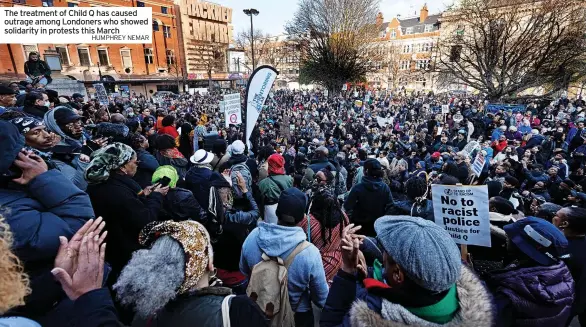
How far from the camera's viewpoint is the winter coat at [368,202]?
383 centimetres

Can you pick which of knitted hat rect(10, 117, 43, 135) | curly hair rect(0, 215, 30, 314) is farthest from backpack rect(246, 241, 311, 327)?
knitted hat rect(10, 117, 43, 135)

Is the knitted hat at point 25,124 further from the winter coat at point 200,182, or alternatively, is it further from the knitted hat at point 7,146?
the winter coat at point 200,182

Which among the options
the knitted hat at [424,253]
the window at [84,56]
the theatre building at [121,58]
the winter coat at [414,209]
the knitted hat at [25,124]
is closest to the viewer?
the knitted hat at [424,253]

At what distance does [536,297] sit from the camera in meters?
1.65

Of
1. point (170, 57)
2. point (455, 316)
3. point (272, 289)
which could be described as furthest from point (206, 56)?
point (455, 316)

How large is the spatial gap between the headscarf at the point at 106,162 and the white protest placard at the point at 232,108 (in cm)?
656

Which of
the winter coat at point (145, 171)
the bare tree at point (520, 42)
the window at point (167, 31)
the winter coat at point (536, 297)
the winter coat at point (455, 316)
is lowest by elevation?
the winter coat at point (536, 297)

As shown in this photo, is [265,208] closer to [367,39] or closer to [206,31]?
[367,39]

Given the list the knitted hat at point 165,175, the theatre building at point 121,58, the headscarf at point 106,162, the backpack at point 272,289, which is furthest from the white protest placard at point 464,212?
the theatre building at point 121,58

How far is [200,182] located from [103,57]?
155 feet

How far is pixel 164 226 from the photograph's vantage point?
4.65 ft

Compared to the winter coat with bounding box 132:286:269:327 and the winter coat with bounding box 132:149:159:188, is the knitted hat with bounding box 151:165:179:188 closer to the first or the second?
the winter coat with bounding box 132:149:159:188

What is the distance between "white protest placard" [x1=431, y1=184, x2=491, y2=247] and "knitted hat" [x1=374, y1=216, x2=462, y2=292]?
5.76 ft

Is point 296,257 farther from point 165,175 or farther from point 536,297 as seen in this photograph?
point 165,175
